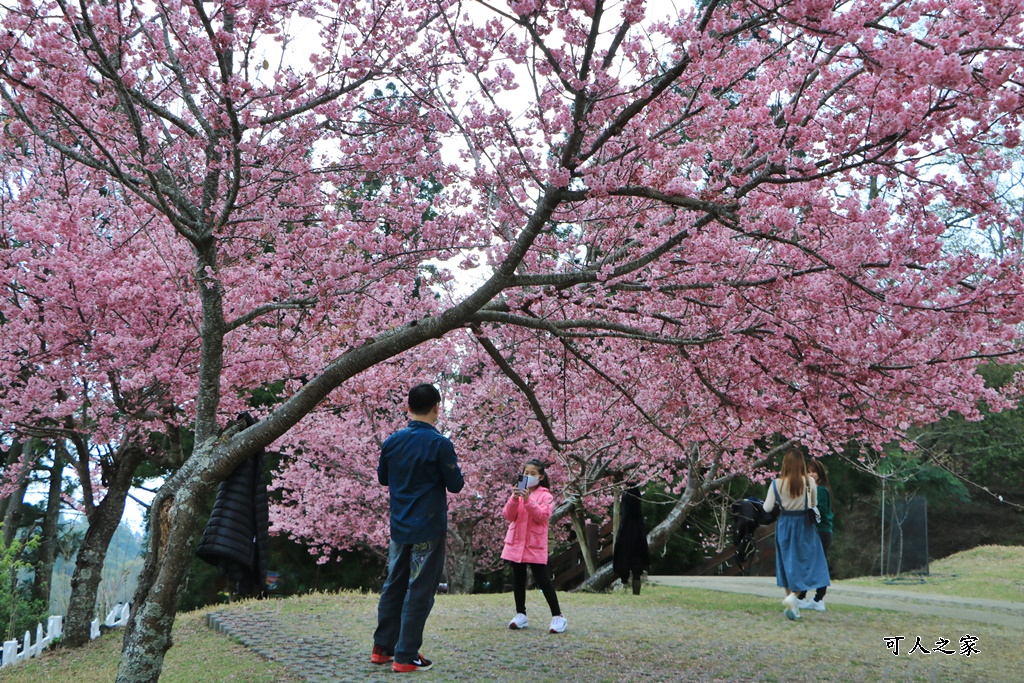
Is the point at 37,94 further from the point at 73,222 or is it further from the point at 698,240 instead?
the point at 698,240

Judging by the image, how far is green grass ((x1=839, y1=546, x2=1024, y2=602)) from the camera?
13688mm

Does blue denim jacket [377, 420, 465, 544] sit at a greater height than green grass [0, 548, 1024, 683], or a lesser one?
greater

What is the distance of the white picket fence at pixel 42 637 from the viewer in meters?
8.75

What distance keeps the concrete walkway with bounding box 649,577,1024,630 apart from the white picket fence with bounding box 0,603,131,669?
8865 mm

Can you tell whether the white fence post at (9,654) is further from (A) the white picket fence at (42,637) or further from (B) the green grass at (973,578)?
(B) the green grass at (973,578)

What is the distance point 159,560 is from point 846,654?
16.7ft

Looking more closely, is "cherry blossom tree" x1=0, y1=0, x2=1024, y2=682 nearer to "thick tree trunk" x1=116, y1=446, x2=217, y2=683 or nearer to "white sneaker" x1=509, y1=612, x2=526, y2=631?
"thick tree trunk" x1=116, y1=446, x2=217, y2=683

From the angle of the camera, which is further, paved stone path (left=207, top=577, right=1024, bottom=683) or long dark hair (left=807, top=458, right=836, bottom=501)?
long dark hair (left=807, top=458, right=836, bottom=501)

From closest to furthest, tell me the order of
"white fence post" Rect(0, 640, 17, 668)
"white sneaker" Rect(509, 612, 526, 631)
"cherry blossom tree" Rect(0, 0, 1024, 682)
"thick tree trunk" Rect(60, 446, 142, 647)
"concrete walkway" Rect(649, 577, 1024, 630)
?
"cherry blossom tree" Rect(0, 0, 1024, 682) < "white sneaker" Rect(509, 612, 526, 631) < "white fence post" Rect(0, 640, 17, 668) < "thick tree trunk" Rect(60, 446, 142, 647) < "concrete walkway" Rect(649, 577, 1024, 630)

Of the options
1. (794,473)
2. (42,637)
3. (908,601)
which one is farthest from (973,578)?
(42,637)

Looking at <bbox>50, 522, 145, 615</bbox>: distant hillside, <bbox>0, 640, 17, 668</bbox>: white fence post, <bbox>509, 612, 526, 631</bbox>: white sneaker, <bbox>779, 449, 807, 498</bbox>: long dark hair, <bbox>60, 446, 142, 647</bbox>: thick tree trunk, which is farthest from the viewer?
<bbox>50, 522, 145, 615</bbox>: distant hillside

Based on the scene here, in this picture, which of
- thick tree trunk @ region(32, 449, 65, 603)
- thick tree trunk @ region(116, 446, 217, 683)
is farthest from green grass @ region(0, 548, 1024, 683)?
thick tree trunk @ region(32, 449, 65, 603)

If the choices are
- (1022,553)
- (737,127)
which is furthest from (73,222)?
(1022,553)

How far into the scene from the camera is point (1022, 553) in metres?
18.5
